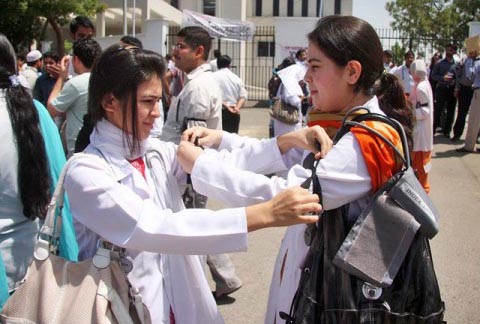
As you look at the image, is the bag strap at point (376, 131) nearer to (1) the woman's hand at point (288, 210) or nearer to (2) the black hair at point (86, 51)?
(1) the woman's hand at point (288, 210)

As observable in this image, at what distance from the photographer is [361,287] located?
5.82ft

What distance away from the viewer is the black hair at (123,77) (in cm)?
194

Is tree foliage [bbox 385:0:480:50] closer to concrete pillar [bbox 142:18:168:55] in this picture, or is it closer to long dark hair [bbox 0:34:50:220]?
concrete pillar [bbox 142:18:168:55]

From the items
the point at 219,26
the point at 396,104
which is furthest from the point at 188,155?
the point at 219,26

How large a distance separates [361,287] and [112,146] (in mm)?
884

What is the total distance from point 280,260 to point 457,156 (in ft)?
31.1

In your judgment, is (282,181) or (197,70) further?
(197,70)

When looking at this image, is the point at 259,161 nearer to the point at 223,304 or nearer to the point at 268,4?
the point at 223,304

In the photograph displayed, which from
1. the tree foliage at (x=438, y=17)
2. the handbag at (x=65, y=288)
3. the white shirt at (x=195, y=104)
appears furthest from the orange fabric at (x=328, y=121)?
the tree foliage at (x=438, y=17)

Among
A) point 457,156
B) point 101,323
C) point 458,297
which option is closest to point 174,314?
point 101,323

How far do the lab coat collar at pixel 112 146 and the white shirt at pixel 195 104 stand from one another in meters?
2.57

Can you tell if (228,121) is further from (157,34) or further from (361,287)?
(157,34)

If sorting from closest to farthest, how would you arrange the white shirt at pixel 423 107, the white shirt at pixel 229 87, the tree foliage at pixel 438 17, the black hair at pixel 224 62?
1. the white shirt at pixel 423 107
2. the white shirt at pixel 229 87
3. the black hair at pixel 224 62
4. the tree foliage at pixel 438 17

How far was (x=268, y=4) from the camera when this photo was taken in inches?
2189
